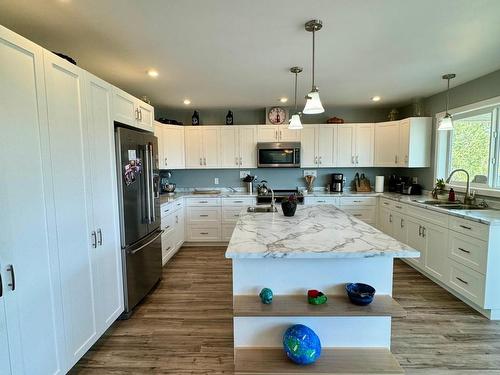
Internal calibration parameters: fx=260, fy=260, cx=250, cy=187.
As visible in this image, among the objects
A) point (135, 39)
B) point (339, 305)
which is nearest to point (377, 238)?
point (339, 305)

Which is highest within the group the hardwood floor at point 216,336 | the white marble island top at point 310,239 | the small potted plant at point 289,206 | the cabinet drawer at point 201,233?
the small potted plant at point 289,206

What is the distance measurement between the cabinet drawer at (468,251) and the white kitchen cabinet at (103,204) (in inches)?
130

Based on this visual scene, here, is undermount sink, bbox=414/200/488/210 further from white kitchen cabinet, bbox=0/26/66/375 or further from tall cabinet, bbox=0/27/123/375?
white kitchen cabinet, bbox=0/26/66/375

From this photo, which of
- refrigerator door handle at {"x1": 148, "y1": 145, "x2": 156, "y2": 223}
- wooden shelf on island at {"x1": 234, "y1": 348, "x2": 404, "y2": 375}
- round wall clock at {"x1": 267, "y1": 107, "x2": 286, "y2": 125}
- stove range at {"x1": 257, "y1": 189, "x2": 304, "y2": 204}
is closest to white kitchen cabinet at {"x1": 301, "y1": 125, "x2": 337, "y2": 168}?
round wall clock at {"x1": 267, "y1": 107, "x2": 286, "y2": 125}

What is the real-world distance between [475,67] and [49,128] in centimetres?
401

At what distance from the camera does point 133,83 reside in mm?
3285

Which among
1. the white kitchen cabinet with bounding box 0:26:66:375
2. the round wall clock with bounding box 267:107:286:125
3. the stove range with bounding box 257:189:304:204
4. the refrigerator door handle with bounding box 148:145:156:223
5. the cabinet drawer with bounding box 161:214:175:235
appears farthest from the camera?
the round wall clock with bounding box 267:107:286:125

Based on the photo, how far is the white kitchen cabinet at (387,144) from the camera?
14.6ft

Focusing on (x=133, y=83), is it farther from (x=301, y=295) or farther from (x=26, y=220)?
(x=301, y=295)

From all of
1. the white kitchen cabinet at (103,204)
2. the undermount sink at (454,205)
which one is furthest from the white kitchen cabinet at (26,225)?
the undermount sink at (454,205)

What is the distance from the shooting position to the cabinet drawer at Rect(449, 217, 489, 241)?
2361 millimetres

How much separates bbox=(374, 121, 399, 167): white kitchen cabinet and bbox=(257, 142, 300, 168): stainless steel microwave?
1.45 meters

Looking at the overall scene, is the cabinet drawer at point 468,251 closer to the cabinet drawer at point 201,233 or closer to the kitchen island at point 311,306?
the kitchen island at point 311,306

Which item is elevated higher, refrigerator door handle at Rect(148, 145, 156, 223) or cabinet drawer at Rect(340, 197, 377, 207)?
refrigerator door handle at Rect(148, 145, 156, 223)
